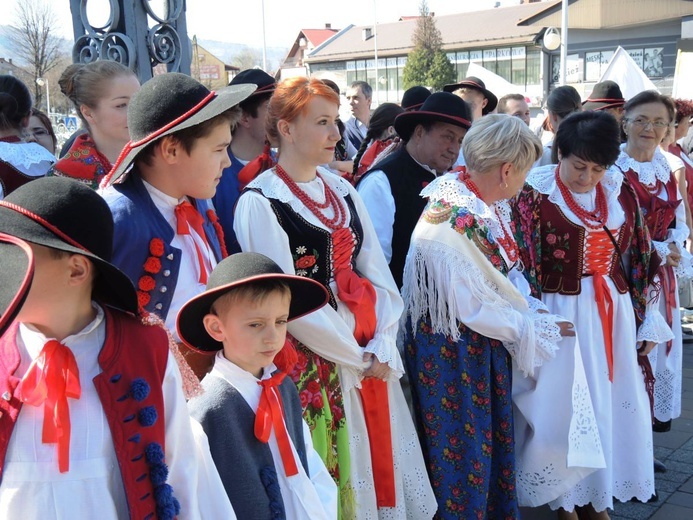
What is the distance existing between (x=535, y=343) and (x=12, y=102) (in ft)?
9.58

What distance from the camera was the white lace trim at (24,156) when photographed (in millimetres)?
3658

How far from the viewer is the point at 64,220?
4.93 feet

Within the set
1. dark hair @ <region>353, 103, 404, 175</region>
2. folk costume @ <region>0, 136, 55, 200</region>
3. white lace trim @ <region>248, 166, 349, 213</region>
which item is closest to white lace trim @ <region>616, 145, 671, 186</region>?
dark hair @ <region>353, 103, 404, 175</region>

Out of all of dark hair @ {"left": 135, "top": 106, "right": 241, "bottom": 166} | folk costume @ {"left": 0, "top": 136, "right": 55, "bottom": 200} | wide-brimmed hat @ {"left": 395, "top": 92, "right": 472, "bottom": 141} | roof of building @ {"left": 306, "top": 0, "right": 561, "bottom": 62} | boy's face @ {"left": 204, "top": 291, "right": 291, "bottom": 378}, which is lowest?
boy's face @ {"left": 204, "top": 291, "right": 291, "bottom": 378}

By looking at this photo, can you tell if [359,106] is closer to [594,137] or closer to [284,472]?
[594,137]

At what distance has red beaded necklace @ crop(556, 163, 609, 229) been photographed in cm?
355

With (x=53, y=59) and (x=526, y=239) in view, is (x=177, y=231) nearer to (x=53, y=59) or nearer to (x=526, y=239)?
(x=526, y=239)

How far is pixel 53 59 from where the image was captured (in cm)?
2244

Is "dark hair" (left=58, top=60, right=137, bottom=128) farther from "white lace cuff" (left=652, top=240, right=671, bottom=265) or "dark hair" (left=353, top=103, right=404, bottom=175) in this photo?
"white lace cuff" (left=652, top=240, right=671, bottom=265)

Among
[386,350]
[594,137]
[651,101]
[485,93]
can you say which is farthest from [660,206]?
[386,350]

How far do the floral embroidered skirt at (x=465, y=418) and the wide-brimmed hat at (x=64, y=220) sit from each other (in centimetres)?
185

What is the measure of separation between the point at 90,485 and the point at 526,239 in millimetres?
2461

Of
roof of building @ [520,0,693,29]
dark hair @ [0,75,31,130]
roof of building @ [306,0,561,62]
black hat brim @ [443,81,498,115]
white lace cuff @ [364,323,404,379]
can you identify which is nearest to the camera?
white lace cuff @ [364,323,404,379]

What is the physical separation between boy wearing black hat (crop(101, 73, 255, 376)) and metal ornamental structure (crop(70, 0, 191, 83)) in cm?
131
